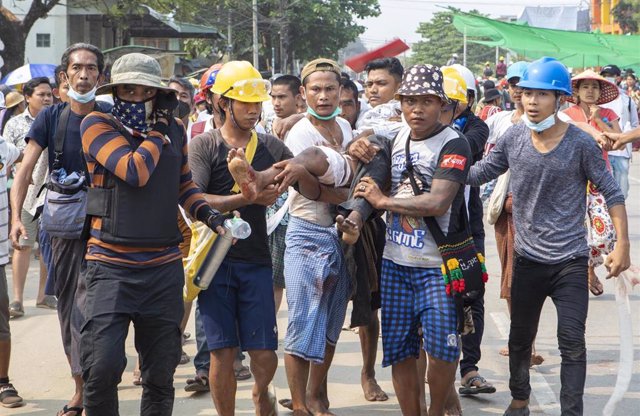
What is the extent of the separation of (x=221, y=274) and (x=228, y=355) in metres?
0.44

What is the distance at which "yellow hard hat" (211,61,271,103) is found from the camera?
559 centimetres

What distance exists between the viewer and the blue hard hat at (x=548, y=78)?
5.79 metres

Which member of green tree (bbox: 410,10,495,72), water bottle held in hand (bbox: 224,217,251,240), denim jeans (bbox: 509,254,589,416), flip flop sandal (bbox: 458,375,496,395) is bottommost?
flip flop sandal (bbox: 458,375,496,395)

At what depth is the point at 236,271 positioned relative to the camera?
18.4 feet

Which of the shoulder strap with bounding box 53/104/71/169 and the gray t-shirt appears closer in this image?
the gray t-shirt

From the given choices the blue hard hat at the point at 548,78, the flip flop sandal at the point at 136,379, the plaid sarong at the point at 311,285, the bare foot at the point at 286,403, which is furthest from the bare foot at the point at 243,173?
the flip flop sandal at the point at 136,379

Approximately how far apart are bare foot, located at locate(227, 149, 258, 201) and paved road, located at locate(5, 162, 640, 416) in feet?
6.27

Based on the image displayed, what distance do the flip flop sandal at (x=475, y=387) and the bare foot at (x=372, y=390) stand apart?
529mm

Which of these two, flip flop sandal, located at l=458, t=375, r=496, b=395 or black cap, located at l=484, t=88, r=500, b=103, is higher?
black cap, located at l=484, t=88, r=500, b=103

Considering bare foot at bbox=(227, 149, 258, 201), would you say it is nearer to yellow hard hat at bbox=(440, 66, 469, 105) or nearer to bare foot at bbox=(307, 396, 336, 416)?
bare foot at bbox=(307, 396, 336, 416)

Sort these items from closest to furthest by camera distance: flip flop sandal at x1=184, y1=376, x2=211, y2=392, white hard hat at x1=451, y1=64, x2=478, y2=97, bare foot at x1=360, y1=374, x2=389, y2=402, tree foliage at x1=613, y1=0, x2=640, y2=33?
1. bare foot at x1=360, y1=374, x2=389, y2=402
2. flip flop sandal at x1=184, y1=376, x2=211, y2=392
3. white hard hat at x1=451, y1=64, x2=478, y2=97
4. tree foliage at x1=613, y1=0, x2=640, y2=33

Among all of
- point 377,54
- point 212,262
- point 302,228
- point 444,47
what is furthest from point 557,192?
point 444,47

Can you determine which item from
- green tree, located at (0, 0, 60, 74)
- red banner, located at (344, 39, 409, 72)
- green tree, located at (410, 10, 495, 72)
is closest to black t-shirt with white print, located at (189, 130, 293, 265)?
red banner, located at (344, 39, 409, 72)

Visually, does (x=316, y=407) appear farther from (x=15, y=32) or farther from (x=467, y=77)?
(x=15, y=32)
